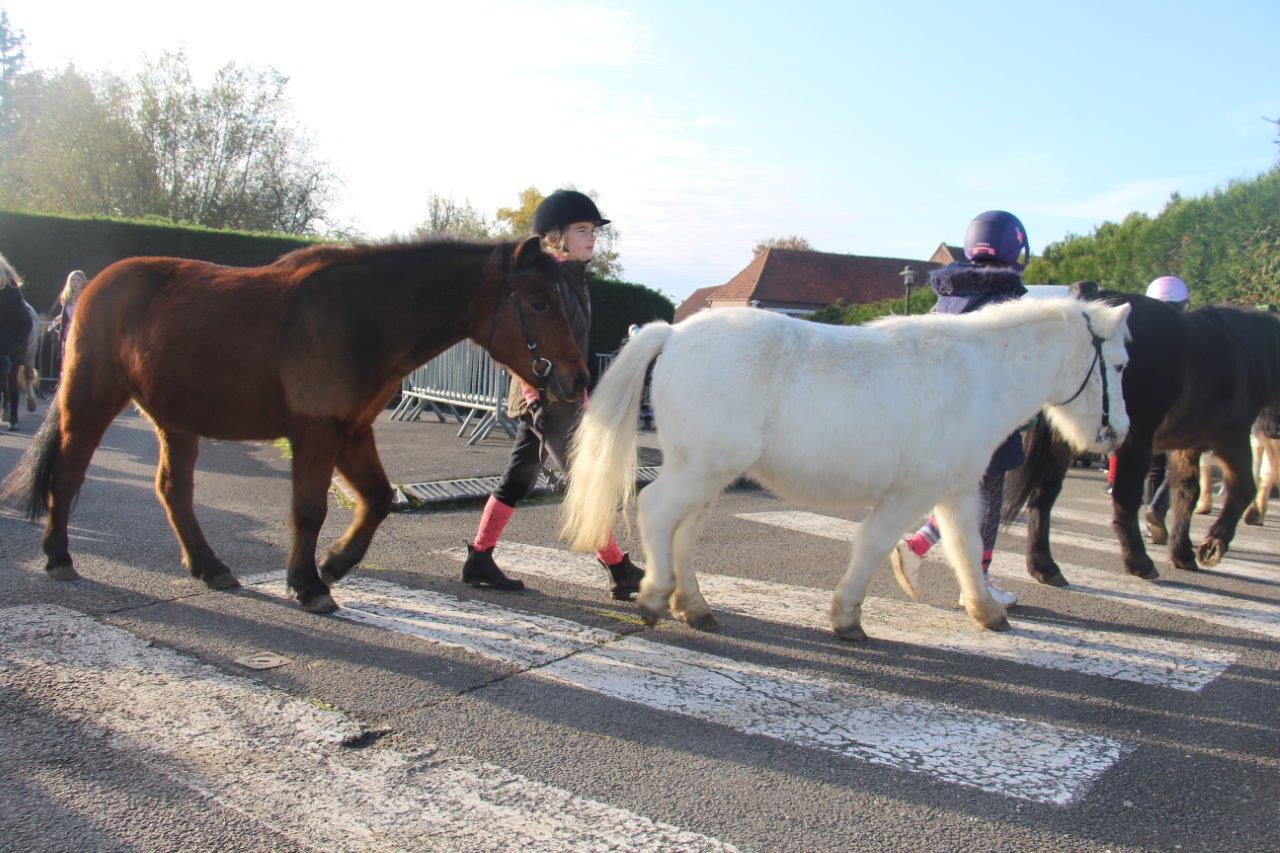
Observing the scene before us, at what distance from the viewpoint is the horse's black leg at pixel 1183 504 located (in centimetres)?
663

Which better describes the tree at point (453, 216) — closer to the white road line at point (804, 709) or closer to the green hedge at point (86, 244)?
the green hedge at point (86, 244)

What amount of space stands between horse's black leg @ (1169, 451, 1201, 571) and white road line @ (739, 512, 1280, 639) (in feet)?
0.78

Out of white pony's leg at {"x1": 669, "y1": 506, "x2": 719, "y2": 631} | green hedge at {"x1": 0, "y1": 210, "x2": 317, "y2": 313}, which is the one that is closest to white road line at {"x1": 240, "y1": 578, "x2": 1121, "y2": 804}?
white pony's leg at {"x1": 669, "y1": 506, "x2": 719, "y2": 631}

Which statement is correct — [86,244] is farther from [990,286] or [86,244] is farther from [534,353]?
[990,286]

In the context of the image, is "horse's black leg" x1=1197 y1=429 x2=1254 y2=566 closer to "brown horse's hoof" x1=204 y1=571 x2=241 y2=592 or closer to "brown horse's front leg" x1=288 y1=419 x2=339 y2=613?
"brown horse's front leg" x1=288 y1=419 x2=339 y2=613

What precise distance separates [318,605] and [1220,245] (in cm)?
1688

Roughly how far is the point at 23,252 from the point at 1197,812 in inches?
834

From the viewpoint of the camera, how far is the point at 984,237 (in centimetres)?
543

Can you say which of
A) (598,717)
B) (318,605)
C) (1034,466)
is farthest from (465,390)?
(598,717)

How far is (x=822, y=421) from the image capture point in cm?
413

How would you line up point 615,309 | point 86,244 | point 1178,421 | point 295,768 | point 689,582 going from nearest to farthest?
point 295,768
point 689,582
point 1178,421
point 86,244
point 615,309

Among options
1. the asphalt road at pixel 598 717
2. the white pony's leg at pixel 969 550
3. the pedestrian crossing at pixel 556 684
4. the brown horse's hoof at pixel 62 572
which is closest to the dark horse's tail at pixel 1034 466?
the asphalt road at pixel 598 717

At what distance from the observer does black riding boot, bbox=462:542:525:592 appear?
5113 mm

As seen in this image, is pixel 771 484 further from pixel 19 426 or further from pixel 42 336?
pixel 42 336
